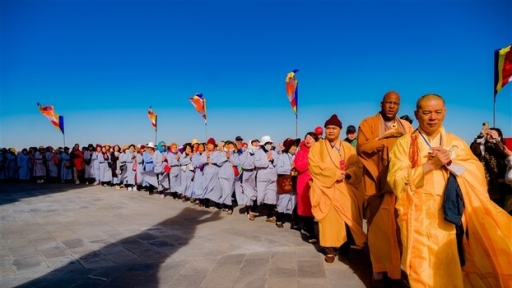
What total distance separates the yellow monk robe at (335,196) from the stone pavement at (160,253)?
1.34 ft

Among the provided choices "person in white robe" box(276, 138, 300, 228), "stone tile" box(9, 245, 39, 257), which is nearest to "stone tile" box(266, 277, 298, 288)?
"person in white robe" box(276, 138, 300, 228)

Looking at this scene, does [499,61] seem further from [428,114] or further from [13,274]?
[13,274]

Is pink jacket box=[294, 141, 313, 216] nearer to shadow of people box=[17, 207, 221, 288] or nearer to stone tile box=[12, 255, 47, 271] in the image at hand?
shadow of people box=[17, 207, 221, 288]

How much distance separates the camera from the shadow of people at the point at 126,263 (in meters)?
3.85

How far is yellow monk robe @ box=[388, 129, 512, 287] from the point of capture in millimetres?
2672

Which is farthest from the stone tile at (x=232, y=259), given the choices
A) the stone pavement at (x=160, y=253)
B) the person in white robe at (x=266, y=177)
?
the person in white robe at (x=266, y=177)

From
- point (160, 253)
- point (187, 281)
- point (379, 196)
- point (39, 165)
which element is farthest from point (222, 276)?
point (39, 165)

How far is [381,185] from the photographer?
3.73m

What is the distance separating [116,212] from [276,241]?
5.10m

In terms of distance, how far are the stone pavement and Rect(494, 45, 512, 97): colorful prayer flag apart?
17.3ft

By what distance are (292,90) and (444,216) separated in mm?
8031

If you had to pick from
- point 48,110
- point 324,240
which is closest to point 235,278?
point 324,240

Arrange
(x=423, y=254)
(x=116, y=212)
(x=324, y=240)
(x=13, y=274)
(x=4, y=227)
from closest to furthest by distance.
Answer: (x=423, y=254), (x=13, y=274), (x=324, y=240), (x=4, y=227), (x=116, y=212)

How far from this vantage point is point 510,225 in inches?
102
